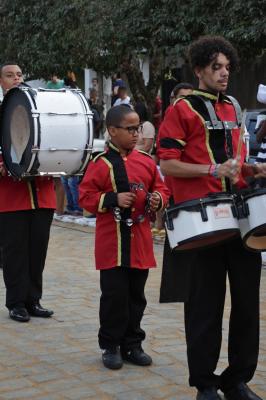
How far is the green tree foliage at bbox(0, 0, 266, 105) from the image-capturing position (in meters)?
11.5

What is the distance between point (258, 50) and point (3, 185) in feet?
23.5

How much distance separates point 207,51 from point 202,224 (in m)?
0.93

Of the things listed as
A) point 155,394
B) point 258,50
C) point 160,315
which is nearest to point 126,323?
point 155,394

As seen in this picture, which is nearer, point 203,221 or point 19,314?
point 203,221

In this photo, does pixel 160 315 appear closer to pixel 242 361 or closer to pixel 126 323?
pixel 126 323

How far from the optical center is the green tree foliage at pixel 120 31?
1148cm

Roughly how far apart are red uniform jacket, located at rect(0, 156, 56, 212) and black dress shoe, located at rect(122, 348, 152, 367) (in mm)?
1567

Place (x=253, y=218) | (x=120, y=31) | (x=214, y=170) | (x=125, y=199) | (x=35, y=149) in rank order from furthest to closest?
(x=120, y=31) → (x=35, y=149) → (x=125, y=199) → (x=214, y=170) → (x=253, y=218)

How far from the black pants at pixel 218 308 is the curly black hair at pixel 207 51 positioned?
3.10ft

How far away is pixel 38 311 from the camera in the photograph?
640 centimetres

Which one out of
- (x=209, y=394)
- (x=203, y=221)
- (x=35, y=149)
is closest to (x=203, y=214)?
(x=203, y=221)

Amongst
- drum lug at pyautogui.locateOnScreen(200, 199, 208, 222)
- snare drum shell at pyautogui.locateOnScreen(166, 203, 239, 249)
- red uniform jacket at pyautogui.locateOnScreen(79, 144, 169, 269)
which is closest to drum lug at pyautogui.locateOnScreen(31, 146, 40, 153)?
red uniform jacket at pyautogui.locateOnScreen(79, 144, 169, 269)

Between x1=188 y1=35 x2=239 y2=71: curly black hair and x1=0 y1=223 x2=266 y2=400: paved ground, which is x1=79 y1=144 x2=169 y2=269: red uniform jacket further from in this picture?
x1=188 y1=35 x2=239 y2=71: curly black hair

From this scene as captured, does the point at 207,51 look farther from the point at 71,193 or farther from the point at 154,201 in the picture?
the point at 71,193
